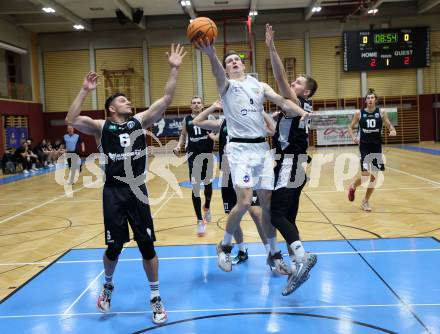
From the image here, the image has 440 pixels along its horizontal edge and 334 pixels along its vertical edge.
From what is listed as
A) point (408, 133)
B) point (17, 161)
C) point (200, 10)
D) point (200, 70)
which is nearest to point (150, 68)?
point (200, 70)

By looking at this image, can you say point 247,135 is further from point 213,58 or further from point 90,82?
point 90,82

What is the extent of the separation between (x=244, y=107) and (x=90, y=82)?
1463mm

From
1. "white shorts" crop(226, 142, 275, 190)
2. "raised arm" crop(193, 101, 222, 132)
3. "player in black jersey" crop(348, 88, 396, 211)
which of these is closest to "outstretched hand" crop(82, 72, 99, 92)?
"white shorts" crop(226, 142, 275, 190)

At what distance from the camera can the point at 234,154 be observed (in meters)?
4.65

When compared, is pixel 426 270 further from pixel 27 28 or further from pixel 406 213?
pixel 27 28

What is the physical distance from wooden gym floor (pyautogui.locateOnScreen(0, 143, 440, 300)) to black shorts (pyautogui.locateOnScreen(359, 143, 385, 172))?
80 centimetres

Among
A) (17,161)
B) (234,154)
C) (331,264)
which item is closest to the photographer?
(234,154)

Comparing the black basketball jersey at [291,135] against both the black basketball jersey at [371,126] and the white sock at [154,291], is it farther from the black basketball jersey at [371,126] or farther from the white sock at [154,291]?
the black basketball jersey at [371,126]

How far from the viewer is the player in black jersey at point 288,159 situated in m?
4.51

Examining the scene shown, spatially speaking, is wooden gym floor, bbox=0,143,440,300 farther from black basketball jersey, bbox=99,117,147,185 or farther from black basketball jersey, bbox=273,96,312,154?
black basketball jersey, bbox=273,96,312,154

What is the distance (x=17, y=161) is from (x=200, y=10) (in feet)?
41.0

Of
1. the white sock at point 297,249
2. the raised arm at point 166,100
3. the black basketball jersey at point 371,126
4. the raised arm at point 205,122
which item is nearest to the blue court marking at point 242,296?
the white sock at point 297,249

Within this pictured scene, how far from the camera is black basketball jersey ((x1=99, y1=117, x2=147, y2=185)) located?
13.7 feet

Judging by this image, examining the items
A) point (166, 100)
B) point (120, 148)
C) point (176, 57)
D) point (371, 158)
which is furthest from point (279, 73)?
point (371, 158)
